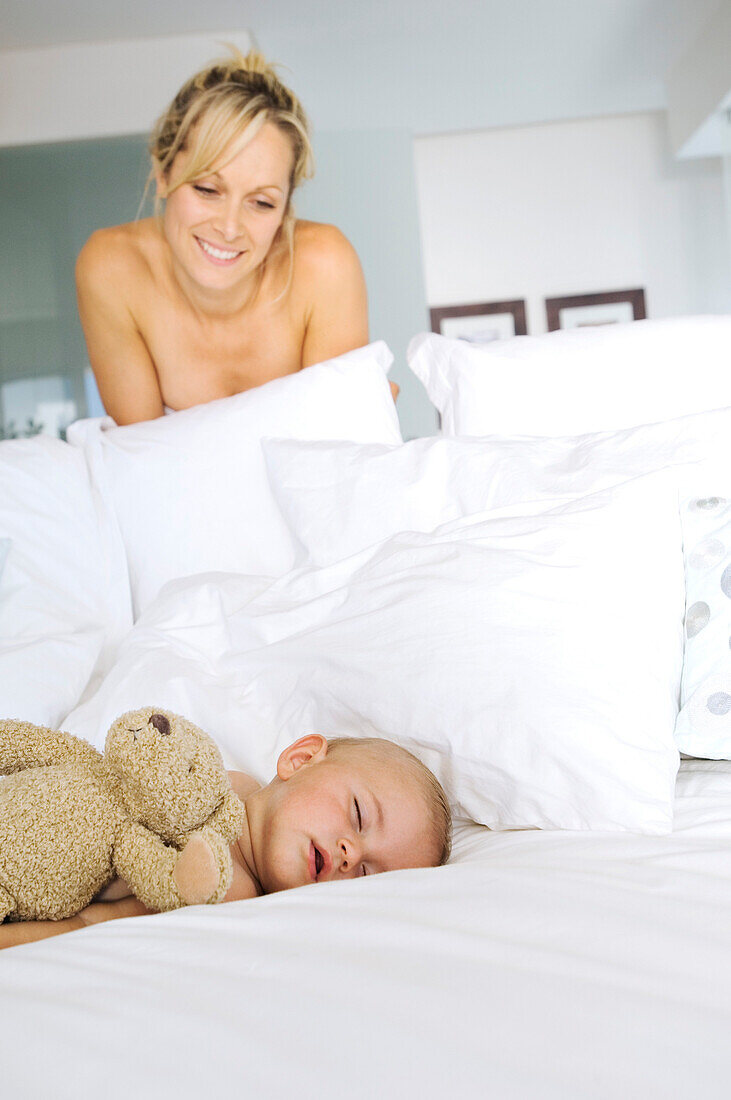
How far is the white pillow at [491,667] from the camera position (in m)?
0.97

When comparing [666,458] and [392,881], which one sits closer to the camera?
[392,881]

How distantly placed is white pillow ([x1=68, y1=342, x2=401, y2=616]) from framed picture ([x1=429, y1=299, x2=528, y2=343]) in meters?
4.40

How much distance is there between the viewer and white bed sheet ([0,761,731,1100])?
1.55ft

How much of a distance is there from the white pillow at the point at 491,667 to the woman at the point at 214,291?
3.02 feet

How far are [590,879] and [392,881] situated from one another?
0.50ft

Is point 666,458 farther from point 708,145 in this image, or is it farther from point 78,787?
point 708,145

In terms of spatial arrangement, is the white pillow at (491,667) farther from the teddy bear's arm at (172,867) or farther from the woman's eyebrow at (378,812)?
the teddy bear's arm at (172,867)

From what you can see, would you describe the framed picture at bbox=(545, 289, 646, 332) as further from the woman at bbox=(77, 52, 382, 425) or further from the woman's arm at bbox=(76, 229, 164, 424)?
the woman's arm at bbox=(76, 229, 164, 424)

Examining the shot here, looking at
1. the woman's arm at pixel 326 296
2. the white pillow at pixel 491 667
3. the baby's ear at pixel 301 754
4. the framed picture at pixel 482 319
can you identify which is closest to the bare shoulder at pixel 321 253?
the woman's arm at pixel 326 296

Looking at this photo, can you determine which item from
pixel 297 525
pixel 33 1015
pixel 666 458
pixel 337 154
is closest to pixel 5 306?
pixel 337 154

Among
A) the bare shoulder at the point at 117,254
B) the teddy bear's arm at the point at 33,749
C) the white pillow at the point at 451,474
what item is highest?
the bare shoulder at the point at 117,254

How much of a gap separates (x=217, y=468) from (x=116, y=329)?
1.93 ft

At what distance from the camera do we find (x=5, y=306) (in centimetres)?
394

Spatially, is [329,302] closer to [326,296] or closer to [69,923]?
Result: [326,296]
